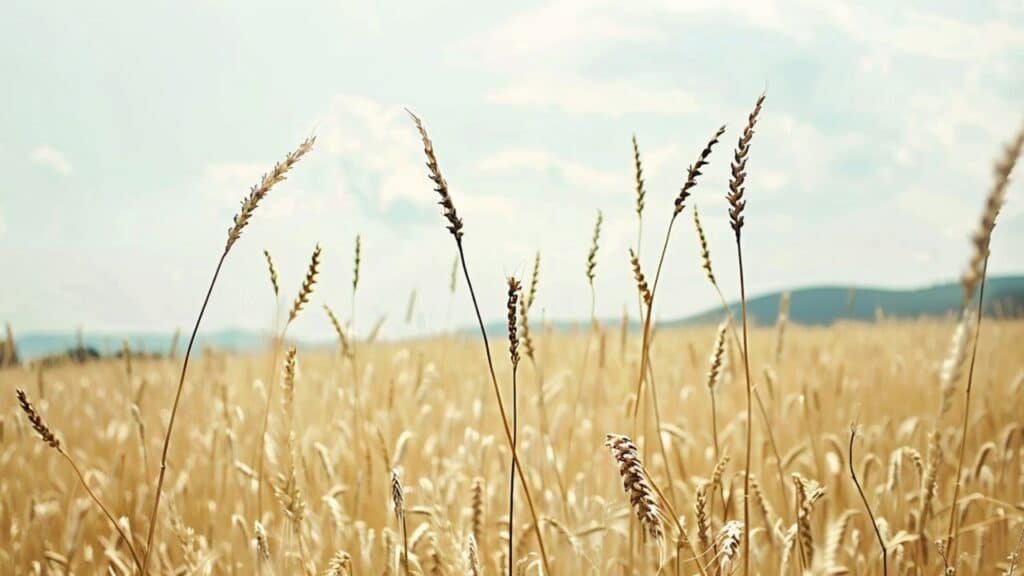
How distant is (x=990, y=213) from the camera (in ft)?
3.67

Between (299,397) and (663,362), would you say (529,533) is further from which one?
(663,362)

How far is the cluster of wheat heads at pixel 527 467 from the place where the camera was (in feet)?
4.41

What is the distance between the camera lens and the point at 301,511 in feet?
4.77

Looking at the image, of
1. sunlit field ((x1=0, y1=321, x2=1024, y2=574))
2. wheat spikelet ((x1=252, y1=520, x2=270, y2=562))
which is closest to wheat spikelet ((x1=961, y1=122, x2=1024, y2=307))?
sunlit field ((x1=0, y1=321, x2=1024, y2=574))

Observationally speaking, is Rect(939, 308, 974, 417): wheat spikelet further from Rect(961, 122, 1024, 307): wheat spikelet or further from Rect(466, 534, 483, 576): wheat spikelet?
Rect(466, 534, 483, 576): wheat spikelet

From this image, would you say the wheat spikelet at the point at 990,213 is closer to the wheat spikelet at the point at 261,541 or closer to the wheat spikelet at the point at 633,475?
the wheat spikelet at the point at 633,475

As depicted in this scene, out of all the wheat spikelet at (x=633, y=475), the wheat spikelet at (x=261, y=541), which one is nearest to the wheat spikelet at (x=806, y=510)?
the wheat spikelet at (x=633, y=475)

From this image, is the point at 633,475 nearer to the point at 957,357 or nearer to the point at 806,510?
the point at 806,510

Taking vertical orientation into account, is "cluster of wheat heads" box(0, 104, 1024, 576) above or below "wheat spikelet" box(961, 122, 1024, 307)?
below

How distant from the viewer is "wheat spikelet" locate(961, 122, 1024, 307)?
112 centimetres

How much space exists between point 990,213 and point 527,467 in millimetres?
1811

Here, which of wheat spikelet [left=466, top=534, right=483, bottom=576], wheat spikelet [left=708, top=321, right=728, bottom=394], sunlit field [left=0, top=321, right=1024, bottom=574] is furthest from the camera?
sunlit field [left=0, top=321, right=1024, bottom=574]

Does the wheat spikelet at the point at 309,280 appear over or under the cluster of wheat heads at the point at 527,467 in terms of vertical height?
over

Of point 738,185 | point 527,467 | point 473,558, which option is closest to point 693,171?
point 738,185
